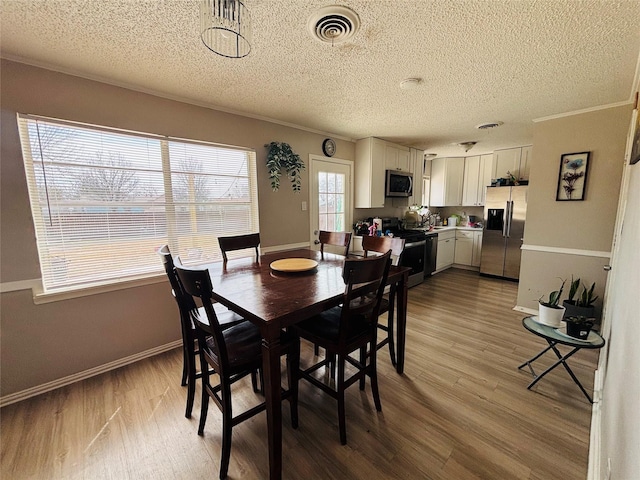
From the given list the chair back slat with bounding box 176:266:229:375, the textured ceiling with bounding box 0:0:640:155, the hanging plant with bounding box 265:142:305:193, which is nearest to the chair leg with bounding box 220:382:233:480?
the chair back slat with bounding box 176:266:229:375

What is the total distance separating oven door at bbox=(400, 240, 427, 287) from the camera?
13.3ft

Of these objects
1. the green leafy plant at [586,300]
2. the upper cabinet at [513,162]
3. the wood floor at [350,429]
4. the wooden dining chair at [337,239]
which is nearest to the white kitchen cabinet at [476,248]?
the upper cabinet at [513,162]

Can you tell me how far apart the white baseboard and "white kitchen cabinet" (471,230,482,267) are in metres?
5.21

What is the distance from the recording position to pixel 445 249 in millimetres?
5148

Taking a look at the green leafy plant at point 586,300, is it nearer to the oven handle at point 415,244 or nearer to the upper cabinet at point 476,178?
the oven handle at point 415,244

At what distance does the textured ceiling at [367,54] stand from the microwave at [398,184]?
1543 mm

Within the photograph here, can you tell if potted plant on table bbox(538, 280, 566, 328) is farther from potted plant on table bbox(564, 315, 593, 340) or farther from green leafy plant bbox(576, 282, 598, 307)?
green leafy plant bbox(576, 282, 598, 307)

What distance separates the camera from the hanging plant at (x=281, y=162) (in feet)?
9.91

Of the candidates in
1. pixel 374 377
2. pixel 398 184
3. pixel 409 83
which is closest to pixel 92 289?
pixel 374 377

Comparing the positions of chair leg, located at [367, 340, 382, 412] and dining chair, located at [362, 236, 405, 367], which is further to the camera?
dining chair, located at [362, 236, 405, 367]

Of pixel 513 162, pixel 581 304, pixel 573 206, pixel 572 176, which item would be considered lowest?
pixel 581 304

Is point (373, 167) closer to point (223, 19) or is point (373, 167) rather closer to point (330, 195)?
point (330, 195)

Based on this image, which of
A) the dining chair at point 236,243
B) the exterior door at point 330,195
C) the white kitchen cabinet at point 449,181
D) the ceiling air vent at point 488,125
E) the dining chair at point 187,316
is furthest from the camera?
the white kitchen cabinet at point 449,181

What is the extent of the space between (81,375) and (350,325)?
221cm
